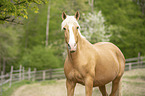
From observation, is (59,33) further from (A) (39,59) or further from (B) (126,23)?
(B) (126,23)

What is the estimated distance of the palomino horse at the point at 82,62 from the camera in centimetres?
430

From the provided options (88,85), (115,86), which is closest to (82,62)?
(88,85)

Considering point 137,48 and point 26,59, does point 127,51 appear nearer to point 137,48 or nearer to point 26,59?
point 137,48

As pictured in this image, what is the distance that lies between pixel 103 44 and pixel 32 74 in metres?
16.5

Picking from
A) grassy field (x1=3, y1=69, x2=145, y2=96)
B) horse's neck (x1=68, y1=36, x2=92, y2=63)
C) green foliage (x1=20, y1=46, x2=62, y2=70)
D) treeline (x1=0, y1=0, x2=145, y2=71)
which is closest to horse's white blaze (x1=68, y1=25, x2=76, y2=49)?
horse's neck (x1=68, y1=36, x2=92, y2=63)

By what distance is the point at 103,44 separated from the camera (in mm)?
5910

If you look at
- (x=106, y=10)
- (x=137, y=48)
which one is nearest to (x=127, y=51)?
(x=137, y=48)

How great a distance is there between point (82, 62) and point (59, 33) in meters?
23.4

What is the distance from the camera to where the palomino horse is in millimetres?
4297

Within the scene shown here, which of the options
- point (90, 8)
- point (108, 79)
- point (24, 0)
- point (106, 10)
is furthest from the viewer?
point (106, 10)

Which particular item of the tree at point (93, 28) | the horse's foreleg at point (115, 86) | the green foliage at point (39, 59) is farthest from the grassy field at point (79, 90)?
the tree at point (93, 28)

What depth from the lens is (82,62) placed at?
14.8 ft

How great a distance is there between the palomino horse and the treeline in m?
16.5

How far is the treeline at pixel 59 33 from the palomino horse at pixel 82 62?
650 inches
